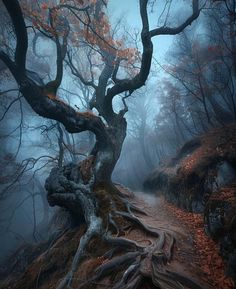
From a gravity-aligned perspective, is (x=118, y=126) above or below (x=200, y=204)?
above

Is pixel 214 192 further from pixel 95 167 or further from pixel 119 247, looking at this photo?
pixel 95 167

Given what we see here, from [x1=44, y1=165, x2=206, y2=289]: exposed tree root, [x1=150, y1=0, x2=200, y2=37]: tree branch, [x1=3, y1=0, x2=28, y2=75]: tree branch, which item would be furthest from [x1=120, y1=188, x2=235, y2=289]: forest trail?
[x1=150, y1=0, x2=200, y2=37]: tree branch

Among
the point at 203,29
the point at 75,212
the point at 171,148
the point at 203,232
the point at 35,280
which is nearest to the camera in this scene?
the point at 203,232

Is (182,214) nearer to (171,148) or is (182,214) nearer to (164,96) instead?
(164,96)

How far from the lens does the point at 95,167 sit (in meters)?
9.48

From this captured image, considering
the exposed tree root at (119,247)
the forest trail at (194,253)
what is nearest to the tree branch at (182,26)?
the exposed tree root at (119,247)

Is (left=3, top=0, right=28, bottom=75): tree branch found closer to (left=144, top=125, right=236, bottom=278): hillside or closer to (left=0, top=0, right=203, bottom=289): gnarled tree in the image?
(left=0, top=0, right=203, bottom=289): gnarled tree

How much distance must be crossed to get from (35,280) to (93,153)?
213 inches

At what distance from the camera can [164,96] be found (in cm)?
2517

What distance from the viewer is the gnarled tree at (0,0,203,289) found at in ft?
18.0

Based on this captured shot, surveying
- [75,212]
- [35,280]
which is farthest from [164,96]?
[35,280]

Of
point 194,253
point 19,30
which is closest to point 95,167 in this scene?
point 194,253

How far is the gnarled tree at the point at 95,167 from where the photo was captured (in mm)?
5473

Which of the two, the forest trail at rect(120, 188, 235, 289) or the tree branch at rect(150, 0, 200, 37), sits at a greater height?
the tree branch at rect(150, 0, 200, 37)
